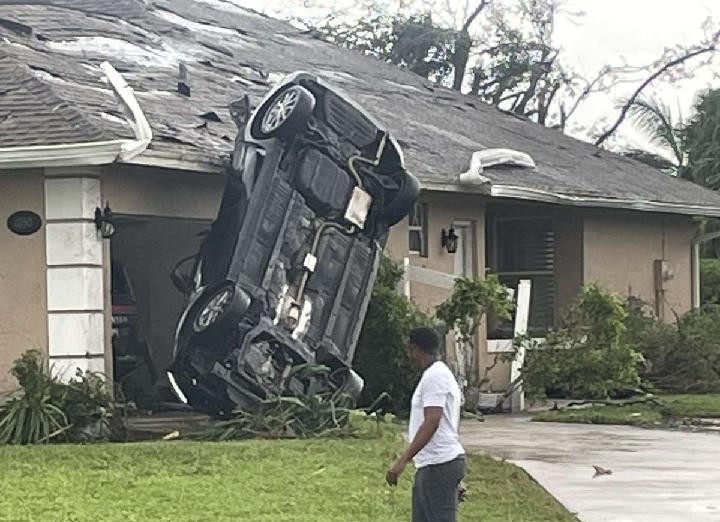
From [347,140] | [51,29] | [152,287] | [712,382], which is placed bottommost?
[712,382]

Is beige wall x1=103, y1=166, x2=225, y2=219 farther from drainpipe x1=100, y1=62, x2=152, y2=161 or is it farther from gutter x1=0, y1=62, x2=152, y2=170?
gutter x1=0, y1=62, x2=152, y2=170

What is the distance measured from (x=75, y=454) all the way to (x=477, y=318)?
6.24m

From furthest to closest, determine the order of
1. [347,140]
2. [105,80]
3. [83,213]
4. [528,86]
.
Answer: [528,86], [105,80], [347,140], [83,213]

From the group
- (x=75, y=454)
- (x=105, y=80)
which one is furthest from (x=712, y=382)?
(x=75, y=454)

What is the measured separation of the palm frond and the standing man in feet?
103

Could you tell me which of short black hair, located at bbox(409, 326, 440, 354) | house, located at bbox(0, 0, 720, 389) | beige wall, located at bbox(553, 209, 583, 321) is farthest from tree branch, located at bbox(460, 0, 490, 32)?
short black hair, located at bbox(409, 326, 440, 354)

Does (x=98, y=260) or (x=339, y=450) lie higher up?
(x=98, y=260)

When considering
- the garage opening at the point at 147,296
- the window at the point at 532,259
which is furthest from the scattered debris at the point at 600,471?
the window at the point at 532,259

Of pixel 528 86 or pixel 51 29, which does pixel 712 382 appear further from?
pixel 528 86

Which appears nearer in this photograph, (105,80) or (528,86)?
(105,80)

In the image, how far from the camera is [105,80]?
52.7 ft

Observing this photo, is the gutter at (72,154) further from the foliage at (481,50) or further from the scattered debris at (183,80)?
the foliage at (481,50)

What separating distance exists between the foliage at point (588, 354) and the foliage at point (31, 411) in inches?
259

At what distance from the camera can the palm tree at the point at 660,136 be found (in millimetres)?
38344
